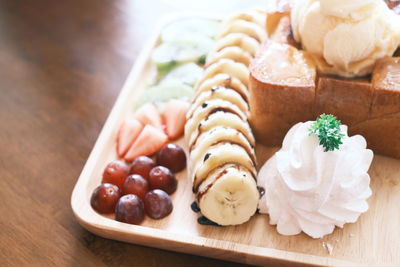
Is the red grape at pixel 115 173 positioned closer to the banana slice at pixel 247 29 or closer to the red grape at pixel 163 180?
the red grape at pixel 163 180

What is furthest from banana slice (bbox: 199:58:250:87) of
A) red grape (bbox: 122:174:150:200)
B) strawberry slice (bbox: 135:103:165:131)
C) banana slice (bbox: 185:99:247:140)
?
red grape (bbox: 122:174:150:200)

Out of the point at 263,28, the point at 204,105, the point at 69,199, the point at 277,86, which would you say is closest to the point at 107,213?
the point at 69,199

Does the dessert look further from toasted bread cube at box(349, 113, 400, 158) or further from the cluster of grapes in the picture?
the cluster of grapes

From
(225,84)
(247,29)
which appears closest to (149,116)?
(225,84)

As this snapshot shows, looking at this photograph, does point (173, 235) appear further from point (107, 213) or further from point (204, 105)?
point (204, 105)

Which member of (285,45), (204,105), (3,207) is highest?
(285,45)

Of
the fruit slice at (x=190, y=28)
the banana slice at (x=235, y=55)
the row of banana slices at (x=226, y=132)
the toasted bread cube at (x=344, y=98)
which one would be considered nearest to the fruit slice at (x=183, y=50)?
the fruit slice at (x=190, y=28)
